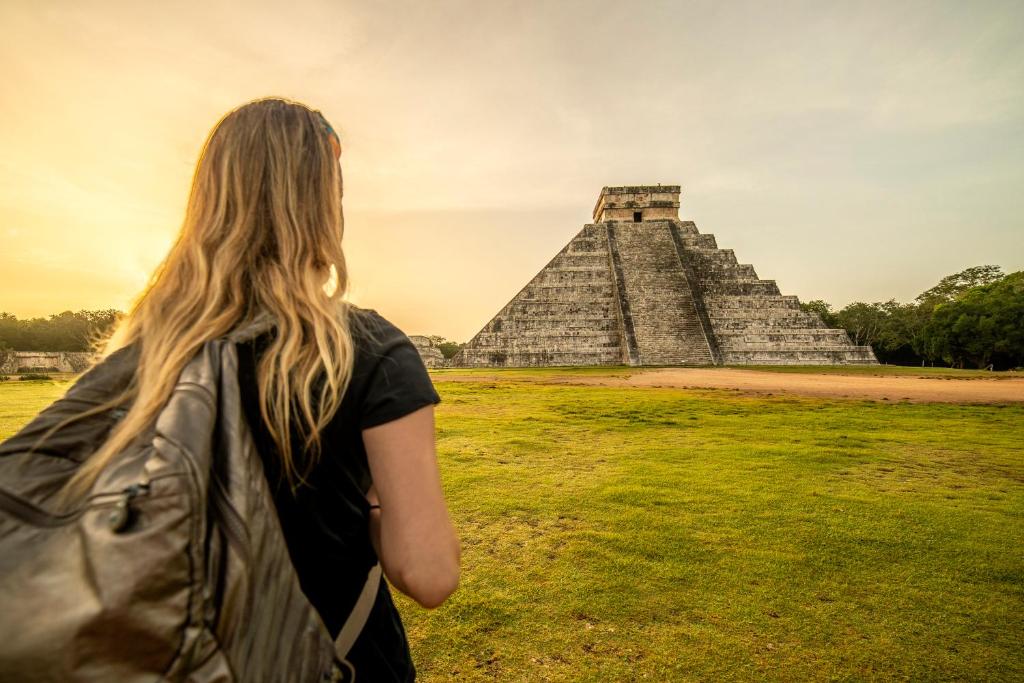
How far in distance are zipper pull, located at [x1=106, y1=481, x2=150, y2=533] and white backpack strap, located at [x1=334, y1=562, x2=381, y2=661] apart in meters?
0.57

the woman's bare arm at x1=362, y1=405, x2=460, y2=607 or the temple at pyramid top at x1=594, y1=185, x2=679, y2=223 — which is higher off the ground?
the temple at pyramid top at x1=594, y1=185, x2=679, y2=223

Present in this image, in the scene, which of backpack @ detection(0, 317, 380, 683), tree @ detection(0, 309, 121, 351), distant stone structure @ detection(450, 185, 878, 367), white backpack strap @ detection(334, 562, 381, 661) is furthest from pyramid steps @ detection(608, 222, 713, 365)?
tree @ detection(0, 309, 121, 351)

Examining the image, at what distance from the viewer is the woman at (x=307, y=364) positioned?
0.96 meters

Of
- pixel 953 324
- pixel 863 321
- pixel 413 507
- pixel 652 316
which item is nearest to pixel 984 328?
pixel 953 324

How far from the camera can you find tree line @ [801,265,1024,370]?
1368 inches

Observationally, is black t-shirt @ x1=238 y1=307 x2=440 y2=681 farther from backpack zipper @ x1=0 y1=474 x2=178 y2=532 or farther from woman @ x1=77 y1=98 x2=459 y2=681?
backpack zipper @ x1=0 y1=474 x2=178 y2=532

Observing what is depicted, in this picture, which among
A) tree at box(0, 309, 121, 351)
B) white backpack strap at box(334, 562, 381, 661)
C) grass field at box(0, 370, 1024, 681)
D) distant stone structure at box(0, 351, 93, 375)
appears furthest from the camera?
tree at box(0, 309, 121, 351)

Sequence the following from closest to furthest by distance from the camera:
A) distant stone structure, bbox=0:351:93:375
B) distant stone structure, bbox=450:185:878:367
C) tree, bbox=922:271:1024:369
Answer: distant stone structure, bbox=450:185:878:367, distant stone structure, bbox=0:351:93:375, tree, bbox=922:271:1024:369

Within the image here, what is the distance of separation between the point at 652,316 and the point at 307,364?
2839cm

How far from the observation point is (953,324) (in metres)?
37.7

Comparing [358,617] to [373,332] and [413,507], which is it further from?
[373,332]

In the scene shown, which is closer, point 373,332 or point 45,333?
point 373,332

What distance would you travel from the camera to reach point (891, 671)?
2.19 meters

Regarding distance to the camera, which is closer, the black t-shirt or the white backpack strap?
the black t-shirt
